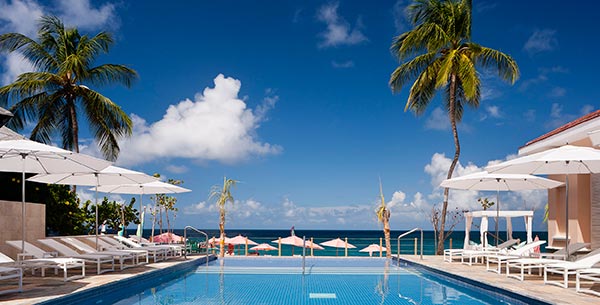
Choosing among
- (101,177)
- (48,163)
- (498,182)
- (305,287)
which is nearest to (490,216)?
(498,182)

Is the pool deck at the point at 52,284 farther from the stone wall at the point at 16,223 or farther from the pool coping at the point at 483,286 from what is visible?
the pool coping at the point at 483,286

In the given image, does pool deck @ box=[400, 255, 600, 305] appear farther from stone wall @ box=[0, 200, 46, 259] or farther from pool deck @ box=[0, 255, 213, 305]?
stone wall @ box=[0, 200, 46, 259]

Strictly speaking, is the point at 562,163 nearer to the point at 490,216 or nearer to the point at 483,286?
the point at 483,286

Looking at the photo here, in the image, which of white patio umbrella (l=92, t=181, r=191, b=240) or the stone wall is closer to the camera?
the stone wall

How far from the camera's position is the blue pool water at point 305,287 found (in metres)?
10.4

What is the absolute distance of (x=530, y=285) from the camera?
408 inches

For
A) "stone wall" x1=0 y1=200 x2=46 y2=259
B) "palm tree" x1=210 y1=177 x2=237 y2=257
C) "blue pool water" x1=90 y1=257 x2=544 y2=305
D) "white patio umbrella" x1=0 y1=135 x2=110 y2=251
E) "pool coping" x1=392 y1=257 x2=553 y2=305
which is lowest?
"blue pool water" x1=90 y1=257 x2=544 y2=305

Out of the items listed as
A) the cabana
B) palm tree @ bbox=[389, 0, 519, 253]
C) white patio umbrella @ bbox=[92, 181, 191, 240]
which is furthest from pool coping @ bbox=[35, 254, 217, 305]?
palm tree @ bbox=[389, 0, 519, 253]

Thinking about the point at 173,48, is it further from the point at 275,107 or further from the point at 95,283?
the point at 95,283

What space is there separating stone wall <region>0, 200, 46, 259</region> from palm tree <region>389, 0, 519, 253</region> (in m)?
11.2

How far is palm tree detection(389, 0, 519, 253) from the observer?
1958 centimetres

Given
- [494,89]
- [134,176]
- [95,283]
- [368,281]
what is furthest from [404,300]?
[494,89]

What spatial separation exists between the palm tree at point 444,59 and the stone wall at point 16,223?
11.2m

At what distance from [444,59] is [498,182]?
20.2ft
